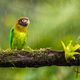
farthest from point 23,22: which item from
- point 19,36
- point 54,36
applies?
point 54,36

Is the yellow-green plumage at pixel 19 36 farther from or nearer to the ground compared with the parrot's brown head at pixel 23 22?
nearer to the ground

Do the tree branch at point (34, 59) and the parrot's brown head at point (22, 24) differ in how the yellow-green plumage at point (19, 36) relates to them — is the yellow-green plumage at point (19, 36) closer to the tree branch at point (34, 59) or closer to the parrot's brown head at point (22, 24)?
the parrot's brown head at point (22, 24)

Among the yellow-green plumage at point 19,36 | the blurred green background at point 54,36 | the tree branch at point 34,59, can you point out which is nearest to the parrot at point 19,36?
the yellow-green plumage at point 19,36

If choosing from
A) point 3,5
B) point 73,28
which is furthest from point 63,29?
point 3,5

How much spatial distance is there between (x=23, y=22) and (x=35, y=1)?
134 inches

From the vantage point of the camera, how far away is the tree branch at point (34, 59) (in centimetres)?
263

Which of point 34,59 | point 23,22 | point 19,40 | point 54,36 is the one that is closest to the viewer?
point 34,59

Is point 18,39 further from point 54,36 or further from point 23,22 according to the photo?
point 54,36

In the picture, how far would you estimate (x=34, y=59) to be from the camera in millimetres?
2627

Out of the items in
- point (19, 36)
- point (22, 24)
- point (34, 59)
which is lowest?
point (34, 59)

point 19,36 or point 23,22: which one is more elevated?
point 23,22

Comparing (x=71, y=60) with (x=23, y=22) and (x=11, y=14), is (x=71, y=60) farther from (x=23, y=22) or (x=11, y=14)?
(x=11, y=14)

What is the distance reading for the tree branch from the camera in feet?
8.62

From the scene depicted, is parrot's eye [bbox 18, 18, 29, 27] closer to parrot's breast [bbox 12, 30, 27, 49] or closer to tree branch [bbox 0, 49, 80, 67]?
parrot's breast [bbox 12, 30, 27, 49]
